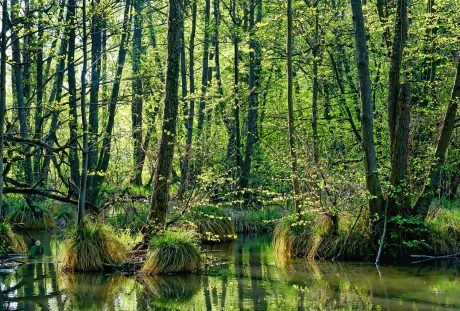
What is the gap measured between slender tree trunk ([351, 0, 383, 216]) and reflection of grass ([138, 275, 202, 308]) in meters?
4.07

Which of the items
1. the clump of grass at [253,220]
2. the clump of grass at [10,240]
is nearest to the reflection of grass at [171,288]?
the clump of grass at [10,240]

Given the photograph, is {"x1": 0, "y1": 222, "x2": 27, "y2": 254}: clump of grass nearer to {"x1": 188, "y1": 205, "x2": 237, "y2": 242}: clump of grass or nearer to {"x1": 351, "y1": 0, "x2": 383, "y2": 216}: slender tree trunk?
{"x1": 188, "y1": 205, "x2": 237, "y2": 242}: clump of grass

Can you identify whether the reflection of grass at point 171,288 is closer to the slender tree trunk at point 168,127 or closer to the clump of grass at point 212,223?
the slender tree trunk at point 168,127

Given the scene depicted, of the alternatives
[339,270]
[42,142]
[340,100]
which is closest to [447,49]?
[340,100]

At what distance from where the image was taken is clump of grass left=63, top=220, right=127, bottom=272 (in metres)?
11.8

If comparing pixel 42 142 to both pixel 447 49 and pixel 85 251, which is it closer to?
pixel 85 251

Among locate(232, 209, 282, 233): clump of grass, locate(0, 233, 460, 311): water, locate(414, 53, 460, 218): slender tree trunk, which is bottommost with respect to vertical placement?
locate(0, 233, 460, 311): water

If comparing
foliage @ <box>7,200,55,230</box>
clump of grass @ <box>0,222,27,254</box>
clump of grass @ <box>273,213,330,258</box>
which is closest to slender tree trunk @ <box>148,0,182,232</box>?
clump of grass @ <box>273,213,330,258</box>

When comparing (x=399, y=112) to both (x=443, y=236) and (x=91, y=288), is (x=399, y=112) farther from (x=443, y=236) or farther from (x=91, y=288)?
(x=91, y=288)

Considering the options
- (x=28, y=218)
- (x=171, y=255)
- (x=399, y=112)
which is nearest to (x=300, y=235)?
(x=399, y=112)

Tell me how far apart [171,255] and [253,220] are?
7950mm

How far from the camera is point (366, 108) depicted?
13000mm

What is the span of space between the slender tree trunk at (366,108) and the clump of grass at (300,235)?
1216 mm

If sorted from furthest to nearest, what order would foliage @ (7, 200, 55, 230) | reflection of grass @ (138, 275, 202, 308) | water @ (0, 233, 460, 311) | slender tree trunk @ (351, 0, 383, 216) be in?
foliage @ (7, 200, 55, 230) → slender tree trunk @ (351, 0, 383, 216) → reflection of grass @ (138, 275, 202, 308) → water @ (0, 233, 460, 311)
